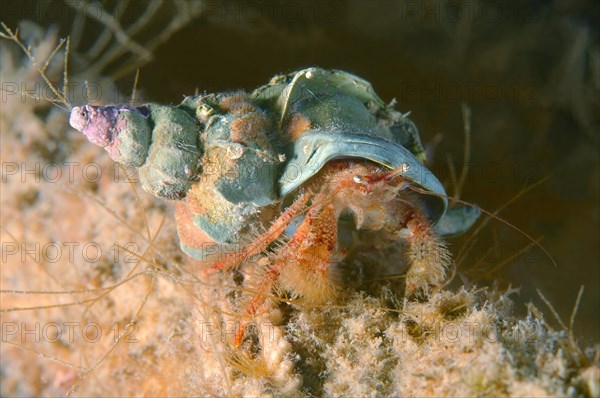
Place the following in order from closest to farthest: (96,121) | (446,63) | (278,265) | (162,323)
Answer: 1. (96,121)
2. (278,265)
3. (162,323)
4. (446,63)

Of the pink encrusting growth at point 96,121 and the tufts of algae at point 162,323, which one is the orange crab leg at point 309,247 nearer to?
the tufts of algae at point 162,323

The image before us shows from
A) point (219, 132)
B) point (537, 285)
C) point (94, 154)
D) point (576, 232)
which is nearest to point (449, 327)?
point (219, 132)

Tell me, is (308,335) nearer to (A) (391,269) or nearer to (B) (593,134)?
(A) (391,269)

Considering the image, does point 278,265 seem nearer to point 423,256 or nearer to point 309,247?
point 309,247

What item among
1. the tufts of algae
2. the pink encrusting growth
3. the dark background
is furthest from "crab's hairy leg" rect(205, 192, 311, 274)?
the dark background

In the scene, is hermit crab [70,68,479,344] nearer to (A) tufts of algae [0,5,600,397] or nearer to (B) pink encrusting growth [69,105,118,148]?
A: (B) pink encrusting growth [69,105,118,148]

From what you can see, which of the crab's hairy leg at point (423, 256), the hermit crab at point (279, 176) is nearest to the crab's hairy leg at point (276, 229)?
the hermit crab at point (279, 176)

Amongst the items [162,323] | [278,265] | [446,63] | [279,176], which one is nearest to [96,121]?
[279,176]
